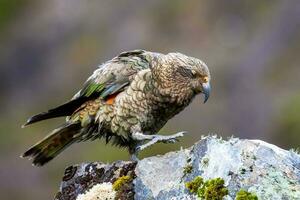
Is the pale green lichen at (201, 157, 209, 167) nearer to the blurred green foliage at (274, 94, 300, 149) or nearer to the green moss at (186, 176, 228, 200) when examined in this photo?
the green moss at (186, 176, 228, 200)

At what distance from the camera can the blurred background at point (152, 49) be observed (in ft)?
75.6

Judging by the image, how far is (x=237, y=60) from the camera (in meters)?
25.8

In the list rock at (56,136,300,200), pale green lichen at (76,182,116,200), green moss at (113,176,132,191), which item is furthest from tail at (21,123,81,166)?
green moss at (113,176,132,191)

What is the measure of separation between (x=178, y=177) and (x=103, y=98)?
2.66 meters

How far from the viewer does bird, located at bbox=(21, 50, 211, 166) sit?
33.4 feet

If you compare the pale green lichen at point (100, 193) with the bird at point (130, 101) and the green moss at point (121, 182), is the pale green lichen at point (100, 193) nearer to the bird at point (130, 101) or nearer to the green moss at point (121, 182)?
the green moss at point (121, 182)

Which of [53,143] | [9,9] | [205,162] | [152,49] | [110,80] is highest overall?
[9,9]

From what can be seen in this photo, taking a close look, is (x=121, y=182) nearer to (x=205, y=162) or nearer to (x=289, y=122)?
(x=205, y=162)

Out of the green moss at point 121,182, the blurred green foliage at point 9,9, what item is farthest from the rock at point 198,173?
the blurred green foliage at point 9,9

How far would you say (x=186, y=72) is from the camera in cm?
1013

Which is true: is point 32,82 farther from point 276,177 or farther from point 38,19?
point 276,177

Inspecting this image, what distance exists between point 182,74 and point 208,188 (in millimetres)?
2687

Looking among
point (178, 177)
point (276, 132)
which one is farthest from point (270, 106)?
point (178, 177)

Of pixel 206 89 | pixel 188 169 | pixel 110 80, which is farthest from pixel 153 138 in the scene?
pixel 188 169
